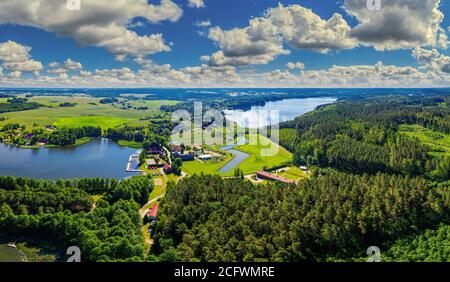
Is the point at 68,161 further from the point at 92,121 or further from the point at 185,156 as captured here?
the point at 92,121

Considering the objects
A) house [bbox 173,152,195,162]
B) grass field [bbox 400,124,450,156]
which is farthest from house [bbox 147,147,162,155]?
grass field [bbox 400,124,450,156]

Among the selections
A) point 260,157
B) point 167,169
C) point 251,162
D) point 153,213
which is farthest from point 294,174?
point 153,213

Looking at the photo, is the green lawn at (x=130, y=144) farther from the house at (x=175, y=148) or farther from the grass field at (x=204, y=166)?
the grass field at (x=204, y=166)

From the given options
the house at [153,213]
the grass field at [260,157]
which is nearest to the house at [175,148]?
the grass field at [260,157]

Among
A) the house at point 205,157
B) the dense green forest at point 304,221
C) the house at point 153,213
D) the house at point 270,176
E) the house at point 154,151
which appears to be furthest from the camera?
the house at point 154,151

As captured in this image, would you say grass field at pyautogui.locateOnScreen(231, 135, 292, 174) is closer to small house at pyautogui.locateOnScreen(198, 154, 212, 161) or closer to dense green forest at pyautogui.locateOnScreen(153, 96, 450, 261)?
small house at pyautogui.locateOnScreen(198, 154, 212, 161)
